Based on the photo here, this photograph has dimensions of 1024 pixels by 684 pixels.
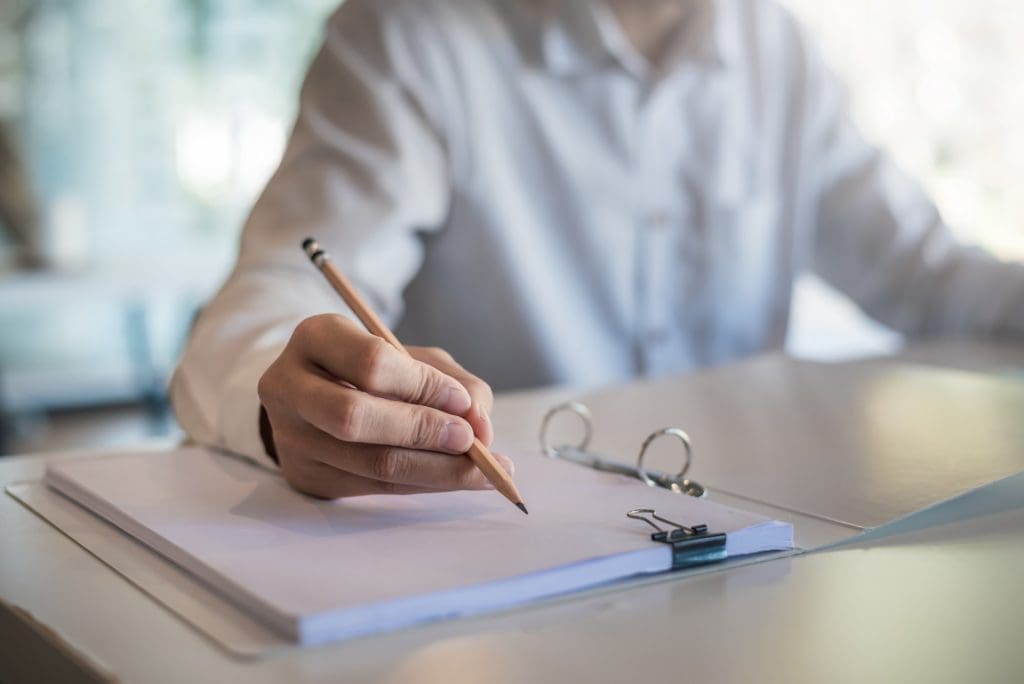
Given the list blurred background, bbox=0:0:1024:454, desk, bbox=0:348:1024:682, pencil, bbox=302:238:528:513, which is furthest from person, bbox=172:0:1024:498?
blurred background, bbox=0:0:1024:454

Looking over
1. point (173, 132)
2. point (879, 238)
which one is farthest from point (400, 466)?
point (173, 132)

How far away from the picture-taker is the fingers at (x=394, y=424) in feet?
1.93

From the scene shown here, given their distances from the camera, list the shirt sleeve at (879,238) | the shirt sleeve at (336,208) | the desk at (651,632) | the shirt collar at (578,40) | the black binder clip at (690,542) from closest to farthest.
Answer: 1. the desk at (651,632)
2. the black binder clip at (690,542)
3. the shirt sleeve at (336,208)
4. the shirt collar at (578,40)
5. the shirt sleeve at (879,238)

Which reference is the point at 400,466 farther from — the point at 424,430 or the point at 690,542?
the point at 690,542

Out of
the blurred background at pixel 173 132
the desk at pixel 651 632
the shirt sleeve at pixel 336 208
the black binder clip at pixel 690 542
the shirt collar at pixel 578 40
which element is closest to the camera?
the desk at pixel 651 632

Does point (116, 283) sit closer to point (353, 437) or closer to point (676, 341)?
point (676, 341)

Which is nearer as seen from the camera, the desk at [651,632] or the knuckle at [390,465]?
the desk at [651,632]

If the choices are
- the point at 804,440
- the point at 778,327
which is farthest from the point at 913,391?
the point at 778,327

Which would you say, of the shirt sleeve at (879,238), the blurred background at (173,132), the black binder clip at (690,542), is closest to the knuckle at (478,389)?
the black binder clip at (690,542)

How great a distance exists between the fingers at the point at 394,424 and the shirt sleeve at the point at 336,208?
252 mm

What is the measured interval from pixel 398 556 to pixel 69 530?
8.1 inches

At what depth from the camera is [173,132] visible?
446 cm

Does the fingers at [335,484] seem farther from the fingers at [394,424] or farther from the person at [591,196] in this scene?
the person at [591,196]

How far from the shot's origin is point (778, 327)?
67.1 inches
